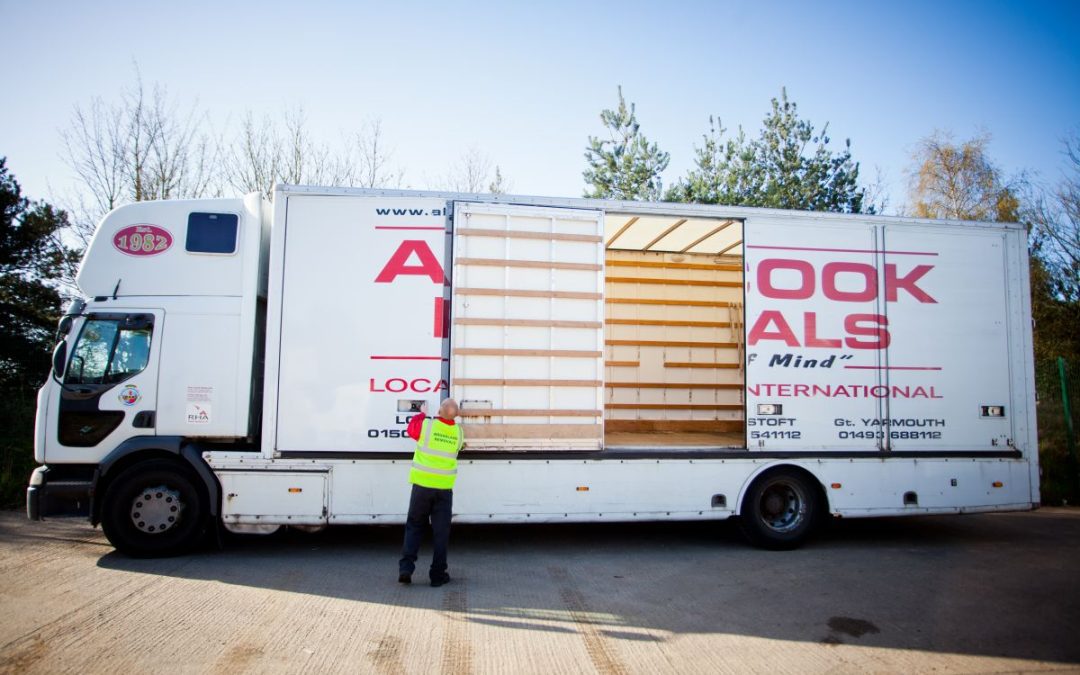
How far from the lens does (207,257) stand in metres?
6.61

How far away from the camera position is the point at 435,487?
5.65m

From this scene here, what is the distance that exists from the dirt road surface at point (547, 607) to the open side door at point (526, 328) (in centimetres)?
147

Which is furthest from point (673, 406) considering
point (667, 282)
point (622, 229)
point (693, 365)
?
point (622, 229)

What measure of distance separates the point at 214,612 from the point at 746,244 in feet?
20.5

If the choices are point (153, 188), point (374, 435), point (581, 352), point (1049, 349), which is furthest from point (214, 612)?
point (1049, 349)

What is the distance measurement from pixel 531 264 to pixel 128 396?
438 centimetres

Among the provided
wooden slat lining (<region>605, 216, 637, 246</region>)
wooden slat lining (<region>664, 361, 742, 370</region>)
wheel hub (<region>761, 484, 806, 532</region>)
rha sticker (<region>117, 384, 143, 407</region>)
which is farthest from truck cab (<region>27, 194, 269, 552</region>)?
wooden slat lining (<region>664, 361, 742, 370</region>)

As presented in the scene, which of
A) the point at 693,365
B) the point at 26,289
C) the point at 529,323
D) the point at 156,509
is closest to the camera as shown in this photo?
the point at 156,509

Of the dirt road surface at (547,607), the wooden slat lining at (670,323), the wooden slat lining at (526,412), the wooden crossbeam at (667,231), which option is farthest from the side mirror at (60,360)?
the wooden slat lining at (670,323)

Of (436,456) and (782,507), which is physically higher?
(436,456)

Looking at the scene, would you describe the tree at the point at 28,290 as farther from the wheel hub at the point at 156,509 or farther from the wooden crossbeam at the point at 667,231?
the wooden crossbeam at the point at 667,231

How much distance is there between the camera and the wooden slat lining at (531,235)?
660 cm

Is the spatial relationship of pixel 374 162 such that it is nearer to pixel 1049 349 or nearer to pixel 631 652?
pixel 631 652

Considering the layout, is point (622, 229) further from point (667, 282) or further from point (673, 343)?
point (673, 343)
